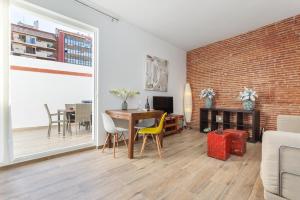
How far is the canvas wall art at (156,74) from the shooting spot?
4.63 meters

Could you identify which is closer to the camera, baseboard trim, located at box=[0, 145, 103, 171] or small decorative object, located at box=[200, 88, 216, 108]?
baseboard trim, located at box=[0, 145, 103, 171]

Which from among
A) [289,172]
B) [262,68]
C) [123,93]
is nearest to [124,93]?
[123,93]

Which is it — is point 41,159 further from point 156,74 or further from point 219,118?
point 219,118

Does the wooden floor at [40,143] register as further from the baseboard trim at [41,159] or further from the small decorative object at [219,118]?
the small decorative object at [219,118]

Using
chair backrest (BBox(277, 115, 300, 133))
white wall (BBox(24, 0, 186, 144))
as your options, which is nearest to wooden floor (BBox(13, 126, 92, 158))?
white wall (BBox(24, 0, 186, 144))

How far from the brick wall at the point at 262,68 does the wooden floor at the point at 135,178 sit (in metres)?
1.85

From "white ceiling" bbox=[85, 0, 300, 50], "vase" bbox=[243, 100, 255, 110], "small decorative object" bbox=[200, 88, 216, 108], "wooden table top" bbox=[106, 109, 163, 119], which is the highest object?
"white ceiling" bbox=[85, 0, 300, 50]

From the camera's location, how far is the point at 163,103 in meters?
4.95

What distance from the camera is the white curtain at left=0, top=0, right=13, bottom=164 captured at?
2467 mm

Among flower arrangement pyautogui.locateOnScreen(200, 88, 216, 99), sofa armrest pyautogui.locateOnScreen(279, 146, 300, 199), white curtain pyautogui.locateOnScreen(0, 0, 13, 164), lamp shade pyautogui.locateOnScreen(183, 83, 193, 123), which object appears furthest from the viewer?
lamp shade pyautogui.locateOnScreen(183, 83, 193, 123)

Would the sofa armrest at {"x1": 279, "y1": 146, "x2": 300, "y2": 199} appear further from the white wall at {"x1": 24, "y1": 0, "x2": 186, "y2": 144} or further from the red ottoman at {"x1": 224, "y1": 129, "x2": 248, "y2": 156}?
the white wall at {"x1": 24, "y1": 0, "x2": 186, "y2": 144}

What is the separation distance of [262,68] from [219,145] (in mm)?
2728

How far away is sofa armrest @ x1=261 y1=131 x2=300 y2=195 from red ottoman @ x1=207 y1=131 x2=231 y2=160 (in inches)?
50.6

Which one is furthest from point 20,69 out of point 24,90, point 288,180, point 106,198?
point 288,180
